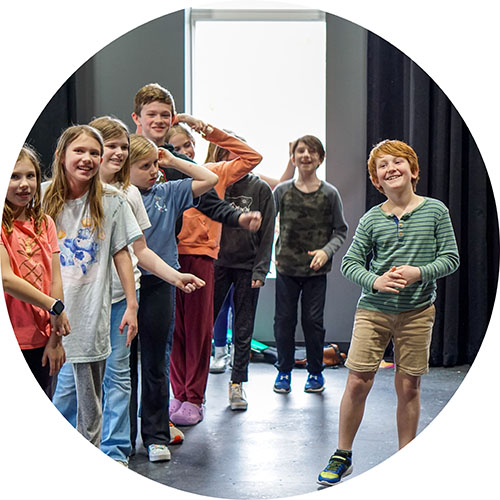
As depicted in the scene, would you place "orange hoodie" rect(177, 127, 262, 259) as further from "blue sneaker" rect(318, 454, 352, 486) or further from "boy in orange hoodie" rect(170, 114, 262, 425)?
"blue sneaker" rect(318, 454, 352, 486)

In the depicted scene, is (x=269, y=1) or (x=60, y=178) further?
(x=269, y=1)

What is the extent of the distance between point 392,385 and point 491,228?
0.92m

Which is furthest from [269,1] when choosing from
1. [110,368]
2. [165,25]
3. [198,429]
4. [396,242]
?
[198,429]

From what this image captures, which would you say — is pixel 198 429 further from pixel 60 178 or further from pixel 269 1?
pixel 269 1

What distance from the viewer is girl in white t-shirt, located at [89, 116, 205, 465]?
5.52ft

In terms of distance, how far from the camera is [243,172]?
6.25ft

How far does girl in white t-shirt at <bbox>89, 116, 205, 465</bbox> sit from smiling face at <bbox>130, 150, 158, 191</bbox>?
4cm

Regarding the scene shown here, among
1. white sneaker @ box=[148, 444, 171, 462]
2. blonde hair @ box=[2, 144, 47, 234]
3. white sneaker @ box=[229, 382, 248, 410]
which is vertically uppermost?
blonde hair @ box=[2, 144, 47, 234]

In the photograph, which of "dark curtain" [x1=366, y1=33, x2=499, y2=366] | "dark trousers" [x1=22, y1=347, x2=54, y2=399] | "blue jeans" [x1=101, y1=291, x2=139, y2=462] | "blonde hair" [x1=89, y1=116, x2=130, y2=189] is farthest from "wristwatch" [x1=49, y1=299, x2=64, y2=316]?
"dark curtain" [x1=366, y1=33, x2=499, y2=366]

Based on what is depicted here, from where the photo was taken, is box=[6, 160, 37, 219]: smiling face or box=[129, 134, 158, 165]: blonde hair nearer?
box=[6, 160, 37, 219]: smiling face

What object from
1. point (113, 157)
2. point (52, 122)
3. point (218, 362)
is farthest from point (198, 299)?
point (52, 122)

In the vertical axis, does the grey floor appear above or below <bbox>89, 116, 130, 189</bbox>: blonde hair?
below

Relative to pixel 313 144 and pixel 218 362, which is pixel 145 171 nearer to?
pixel 313 144

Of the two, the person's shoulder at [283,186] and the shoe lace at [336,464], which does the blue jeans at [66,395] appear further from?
the person's shoulder at [283,186]
